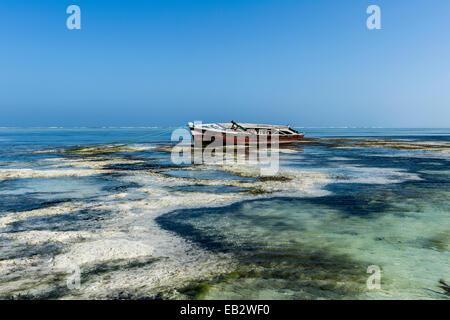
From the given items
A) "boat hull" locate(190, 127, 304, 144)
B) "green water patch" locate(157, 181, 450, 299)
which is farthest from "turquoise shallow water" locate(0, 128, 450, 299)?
"boat hull" locate(190, 127, 304, 144)

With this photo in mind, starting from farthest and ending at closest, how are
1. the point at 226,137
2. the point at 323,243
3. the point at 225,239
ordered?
the point at 226,137
the point at 225,239
the point at 323,243

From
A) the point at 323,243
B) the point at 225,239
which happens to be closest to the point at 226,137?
the point at 225,239

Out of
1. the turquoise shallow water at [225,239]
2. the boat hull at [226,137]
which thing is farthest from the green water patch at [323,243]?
the boat hull at [226,137]

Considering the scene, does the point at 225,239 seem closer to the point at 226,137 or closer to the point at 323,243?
the point at 323,243

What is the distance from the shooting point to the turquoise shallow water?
4891 millimetres

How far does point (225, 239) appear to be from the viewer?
7023mm

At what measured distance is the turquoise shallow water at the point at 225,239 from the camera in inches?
193

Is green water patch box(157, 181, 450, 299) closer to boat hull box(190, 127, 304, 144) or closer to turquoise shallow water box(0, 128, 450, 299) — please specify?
turquoise shallow water box(0, 128, 450, 299)

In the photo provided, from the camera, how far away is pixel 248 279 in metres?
5.13

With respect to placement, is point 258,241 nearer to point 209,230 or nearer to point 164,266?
point 209,230

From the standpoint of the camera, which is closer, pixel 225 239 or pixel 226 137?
pixel 225 239

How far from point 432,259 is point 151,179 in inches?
446
